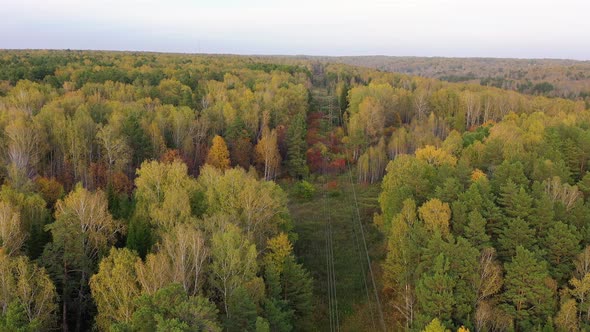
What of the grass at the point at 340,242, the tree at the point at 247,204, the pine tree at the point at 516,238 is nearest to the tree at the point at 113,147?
the tree at the point at 247,204

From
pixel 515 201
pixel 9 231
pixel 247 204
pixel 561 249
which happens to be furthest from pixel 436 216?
pixel 9 231

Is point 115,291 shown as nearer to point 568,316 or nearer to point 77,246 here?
point 77,246

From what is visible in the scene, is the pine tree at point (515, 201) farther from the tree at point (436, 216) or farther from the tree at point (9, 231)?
the tree at point (9, 231)

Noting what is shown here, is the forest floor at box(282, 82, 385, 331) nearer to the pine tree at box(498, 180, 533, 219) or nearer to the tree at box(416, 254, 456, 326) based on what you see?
the tree at box(416, 254, 456, 326)

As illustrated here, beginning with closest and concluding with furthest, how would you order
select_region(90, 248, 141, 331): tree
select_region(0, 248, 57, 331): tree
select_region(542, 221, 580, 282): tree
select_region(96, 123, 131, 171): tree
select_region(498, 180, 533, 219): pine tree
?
select_region(0, 248, 57, 331): tree, select_region(90, 248, 141, 331): tree, select_region(542, 221, 580, 282): tree, select_region(498, 180, 533, 219): pine tree, select_region(96, 123, 131, 171): tree

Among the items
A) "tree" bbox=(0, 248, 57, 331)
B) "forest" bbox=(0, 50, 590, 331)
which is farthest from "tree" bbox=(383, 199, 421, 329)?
"tree" bbox=(0, 248, 57, 331)

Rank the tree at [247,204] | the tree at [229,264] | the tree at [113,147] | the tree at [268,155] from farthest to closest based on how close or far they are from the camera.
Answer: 1. the tree at [268,155]
2. the tree at [113,147]
3. the tree at [247,204]
4. the tree at [229,264]

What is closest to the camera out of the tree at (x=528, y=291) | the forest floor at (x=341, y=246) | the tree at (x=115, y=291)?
the tree at (x=115, y=291)

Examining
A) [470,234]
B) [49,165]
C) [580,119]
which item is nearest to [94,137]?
[49,165]
